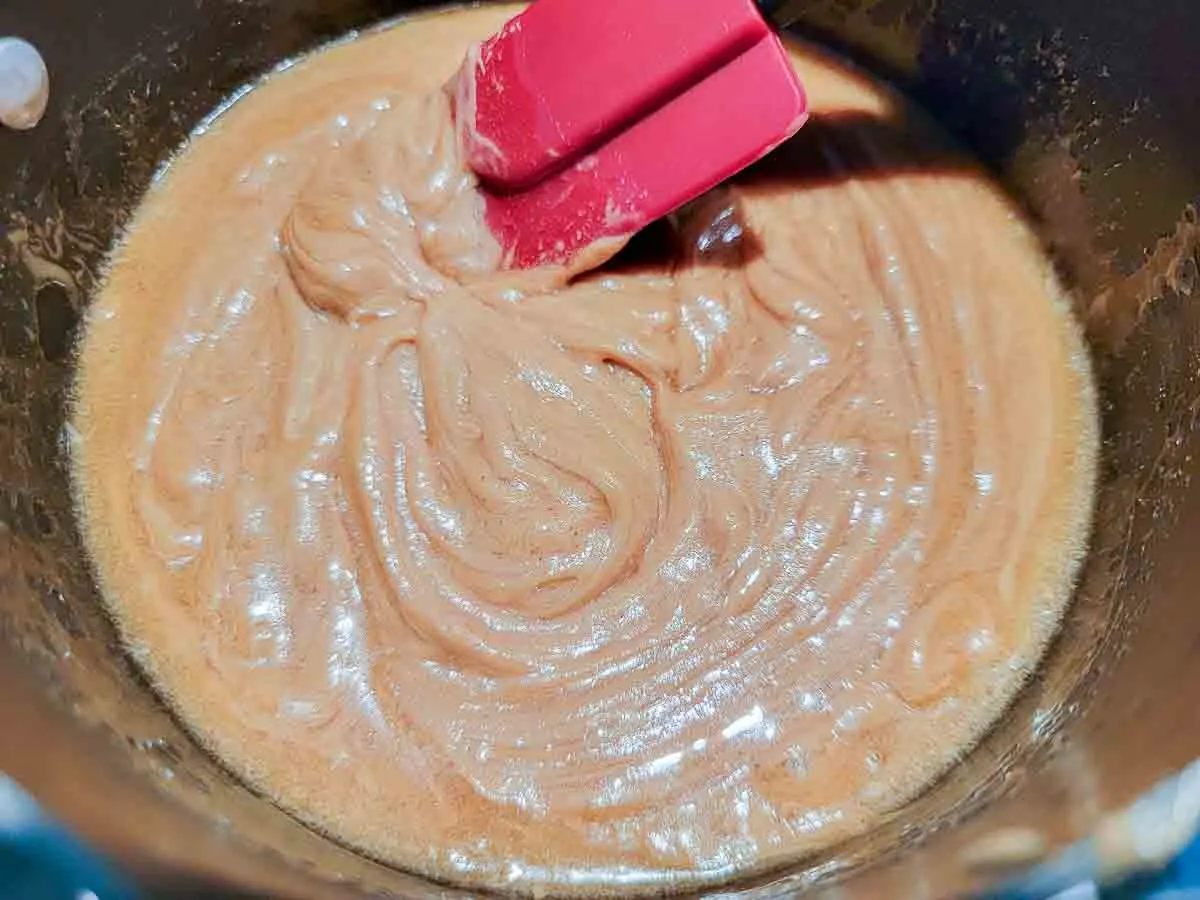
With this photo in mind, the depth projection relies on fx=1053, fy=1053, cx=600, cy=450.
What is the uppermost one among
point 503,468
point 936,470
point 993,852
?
point 503,468

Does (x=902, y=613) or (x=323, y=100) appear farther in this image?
(x=323, y=100)

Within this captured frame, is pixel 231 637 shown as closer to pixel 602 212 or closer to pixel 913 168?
pixel 602 212

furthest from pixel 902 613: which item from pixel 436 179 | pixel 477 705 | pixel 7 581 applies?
pixel 7 581

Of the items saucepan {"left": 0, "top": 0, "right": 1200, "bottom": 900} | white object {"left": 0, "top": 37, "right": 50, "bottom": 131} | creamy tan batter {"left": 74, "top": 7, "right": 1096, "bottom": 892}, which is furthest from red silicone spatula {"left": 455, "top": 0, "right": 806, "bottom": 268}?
white object {"left": 0, "top": 37, "right": 50, "bottom": 131}

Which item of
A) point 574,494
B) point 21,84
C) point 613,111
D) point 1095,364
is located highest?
point 21,84

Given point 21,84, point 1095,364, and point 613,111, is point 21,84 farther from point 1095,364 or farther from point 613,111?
point 1095,364

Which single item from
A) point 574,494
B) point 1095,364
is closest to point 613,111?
point 574,494

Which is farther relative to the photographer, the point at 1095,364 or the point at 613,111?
the point at 1095,364
